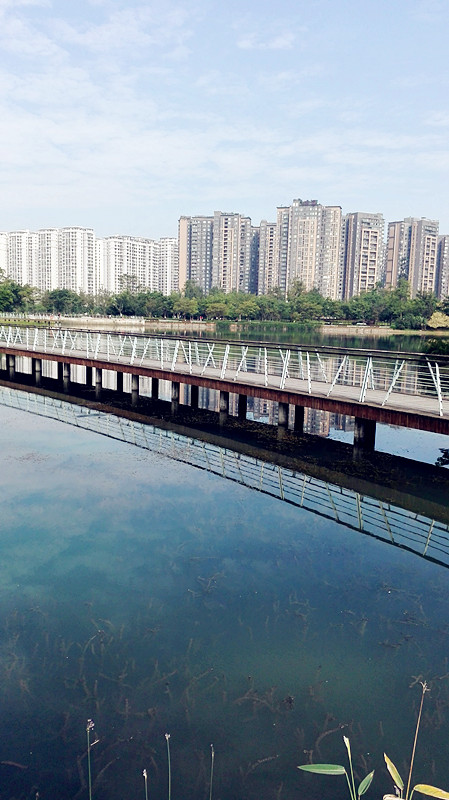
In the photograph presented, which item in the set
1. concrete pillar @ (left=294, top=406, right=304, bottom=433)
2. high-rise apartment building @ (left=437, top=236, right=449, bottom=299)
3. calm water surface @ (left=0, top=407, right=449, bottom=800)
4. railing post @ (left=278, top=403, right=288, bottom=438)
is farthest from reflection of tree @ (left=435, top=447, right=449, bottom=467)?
high-rise apartment building @ (left=437, top=236, right=449, bottom=299)

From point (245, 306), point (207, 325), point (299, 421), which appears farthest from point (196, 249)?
point (299, 421)

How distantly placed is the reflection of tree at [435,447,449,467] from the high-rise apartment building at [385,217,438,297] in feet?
554

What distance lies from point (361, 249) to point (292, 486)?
536ft

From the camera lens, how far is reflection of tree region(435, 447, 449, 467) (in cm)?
1500

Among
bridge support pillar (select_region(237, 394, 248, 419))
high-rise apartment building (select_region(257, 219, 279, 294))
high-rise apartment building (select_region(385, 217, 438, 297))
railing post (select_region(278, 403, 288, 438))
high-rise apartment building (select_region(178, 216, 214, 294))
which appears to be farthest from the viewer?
high-rise apartment building (select_region(178, 216, 214, 294))

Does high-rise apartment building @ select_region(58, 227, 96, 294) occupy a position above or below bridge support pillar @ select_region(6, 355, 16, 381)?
above

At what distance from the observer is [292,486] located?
12.6 m

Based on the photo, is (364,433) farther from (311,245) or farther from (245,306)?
(311,245)

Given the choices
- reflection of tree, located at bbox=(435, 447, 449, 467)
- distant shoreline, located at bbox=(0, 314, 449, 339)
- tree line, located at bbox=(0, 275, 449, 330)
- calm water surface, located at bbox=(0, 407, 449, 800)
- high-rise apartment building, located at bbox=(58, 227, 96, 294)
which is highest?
high-rise apartment building, located at bbox=(58, 227, 96, 294)

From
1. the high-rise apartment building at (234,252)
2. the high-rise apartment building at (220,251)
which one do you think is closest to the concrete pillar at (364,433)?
the high-rise apartment building at (220,251)

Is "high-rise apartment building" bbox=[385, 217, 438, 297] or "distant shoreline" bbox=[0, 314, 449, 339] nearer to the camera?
"distant shoreline" bbox=[0, 314, 449, 339]

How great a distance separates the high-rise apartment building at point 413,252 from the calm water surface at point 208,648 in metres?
177

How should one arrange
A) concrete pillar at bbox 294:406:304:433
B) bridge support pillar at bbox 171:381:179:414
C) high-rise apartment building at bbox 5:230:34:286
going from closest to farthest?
concrete pillar at bbox 294:406:304:433 → bridge support pillar at bbox 171:381:179:414 → high-rise apartment building at bbox 5:230:34:286

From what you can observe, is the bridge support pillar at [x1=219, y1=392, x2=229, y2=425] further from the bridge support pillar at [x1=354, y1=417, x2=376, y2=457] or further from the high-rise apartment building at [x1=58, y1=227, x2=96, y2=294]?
the high-rise apartment building at [x1=58, y1=227, x2=96, y2=294]
